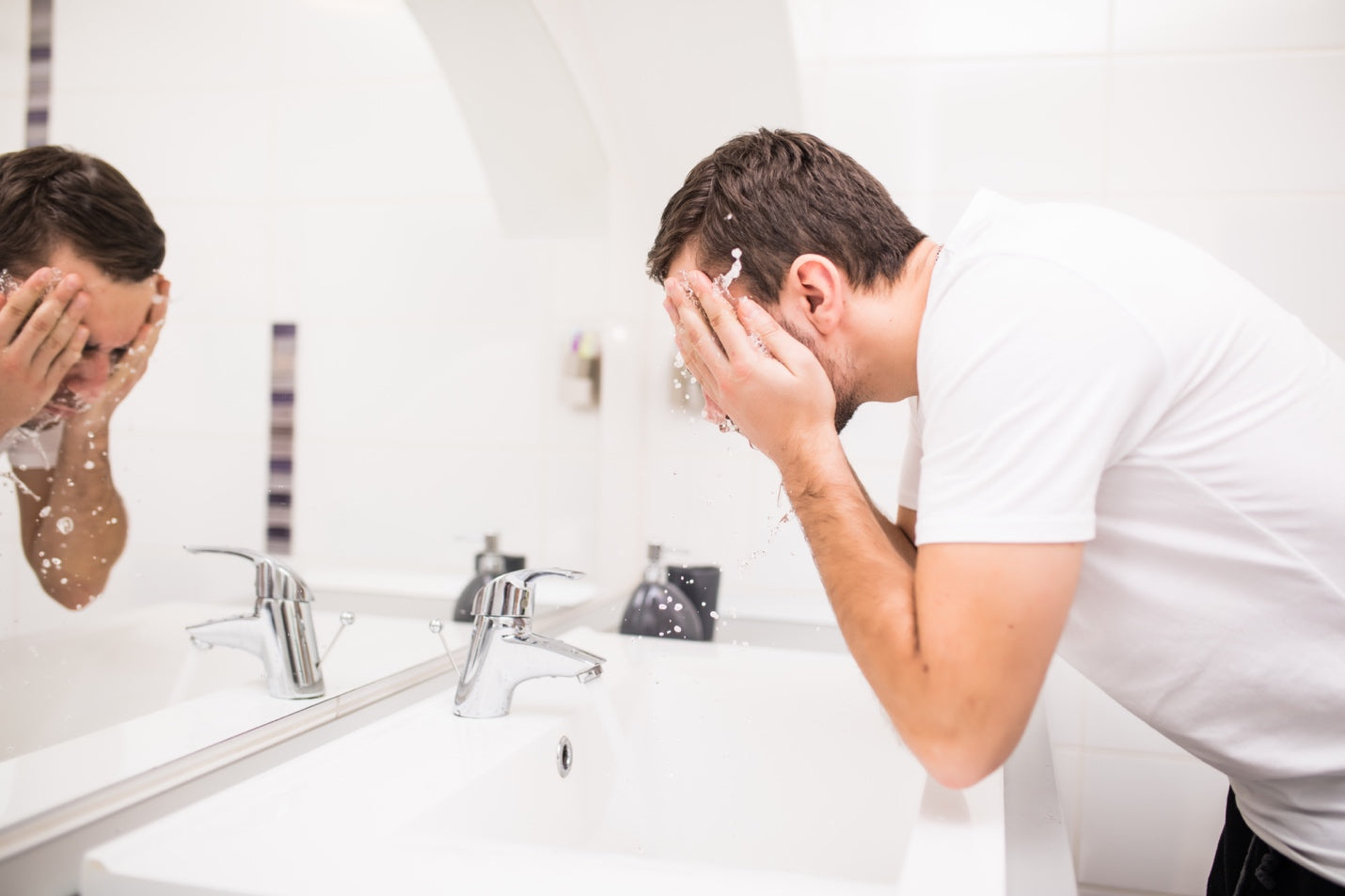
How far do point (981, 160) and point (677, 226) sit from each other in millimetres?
887

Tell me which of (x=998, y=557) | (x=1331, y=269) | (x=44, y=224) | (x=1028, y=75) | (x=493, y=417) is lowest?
(x=998, y=557)

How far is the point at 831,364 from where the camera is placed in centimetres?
95

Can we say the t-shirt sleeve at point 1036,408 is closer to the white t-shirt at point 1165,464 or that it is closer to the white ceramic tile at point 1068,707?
the white t-shirt at point 1165,464

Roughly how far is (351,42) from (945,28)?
105 cm

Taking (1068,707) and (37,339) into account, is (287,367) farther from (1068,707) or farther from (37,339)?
(1068,707)

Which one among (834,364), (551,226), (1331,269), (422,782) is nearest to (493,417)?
(551,226)

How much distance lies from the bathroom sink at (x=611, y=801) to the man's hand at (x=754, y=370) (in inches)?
12.1

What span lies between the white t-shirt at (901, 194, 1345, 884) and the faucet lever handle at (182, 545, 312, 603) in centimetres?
52

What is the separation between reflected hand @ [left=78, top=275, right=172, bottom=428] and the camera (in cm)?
72

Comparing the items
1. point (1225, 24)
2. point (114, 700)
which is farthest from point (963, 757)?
point (1225, 24)

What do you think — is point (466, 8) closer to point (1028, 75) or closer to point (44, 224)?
point (44, 224)

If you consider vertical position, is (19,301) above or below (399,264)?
below

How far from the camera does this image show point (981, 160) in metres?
1.67

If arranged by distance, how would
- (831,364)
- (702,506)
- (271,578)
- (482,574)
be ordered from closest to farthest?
(271,578) → (831,364) → (482,574) → (702,506)
